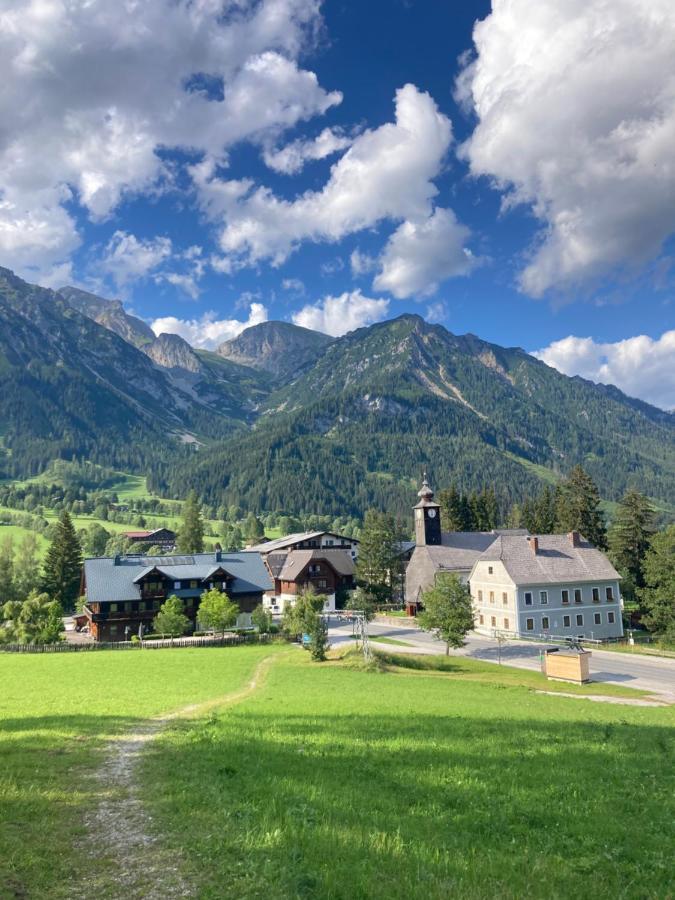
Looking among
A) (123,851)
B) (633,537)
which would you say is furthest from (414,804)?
(633,537)

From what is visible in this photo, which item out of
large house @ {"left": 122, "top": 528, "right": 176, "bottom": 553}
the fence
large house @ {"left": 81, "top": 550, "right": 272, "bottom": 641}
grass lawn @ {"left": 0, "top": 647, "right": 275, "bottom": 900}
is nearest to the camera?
grass lawn @ {"left": 0, "top": 647, "right": 275, "bottom": 900}

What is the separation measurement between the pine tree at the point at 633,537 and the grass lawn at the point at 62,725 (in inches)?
2386

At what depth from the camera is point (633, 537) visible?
8375cm

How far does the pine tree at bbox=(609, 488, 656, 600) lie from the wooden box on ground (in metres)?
47.1

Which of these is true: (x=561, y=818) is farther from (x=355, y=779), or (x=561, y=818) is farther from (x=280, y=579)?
(x=280, y=579)

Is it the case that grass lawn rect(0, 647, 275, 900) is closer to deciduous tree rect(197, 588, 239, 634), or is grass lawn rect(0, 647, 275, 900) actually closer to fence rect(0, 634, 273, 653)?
fence rect(0, 634, 273, 653)

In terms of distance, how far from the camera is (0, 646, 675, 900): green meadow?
8.37 metres

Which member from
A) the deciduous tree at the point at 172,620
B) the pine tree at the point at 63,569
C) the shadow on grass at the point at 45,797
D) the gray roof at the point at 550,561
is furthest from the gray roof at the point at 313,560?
the shadow on grass at the point at 45,797

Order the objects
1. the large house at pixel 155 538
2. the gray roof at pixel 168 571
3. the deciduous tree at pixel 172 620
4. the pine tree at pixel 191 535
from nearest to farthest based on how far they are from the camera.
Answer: the deciduous tree at pixel 172 620, the gray roof at pixel 168 571, the pine tree at pixel 191 535, the large house at pixel 155 538

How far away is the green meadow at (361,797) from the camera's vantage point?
8.37 metres

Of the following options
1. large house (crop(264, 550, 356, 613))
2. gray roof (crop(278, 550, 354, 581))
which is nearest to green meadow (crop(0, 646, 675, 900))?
large house (crop(264, 550, 356, 613))

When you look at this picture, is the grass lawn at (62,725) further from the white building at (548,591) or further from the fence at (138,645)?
the white building at (548,591)

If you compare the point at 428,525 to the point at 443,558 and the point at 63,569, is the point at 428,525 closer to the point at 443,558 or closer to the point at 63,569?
the point at 443,558

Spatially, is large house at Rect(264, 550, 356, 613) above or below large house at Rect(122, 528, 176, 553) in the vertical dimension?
below
